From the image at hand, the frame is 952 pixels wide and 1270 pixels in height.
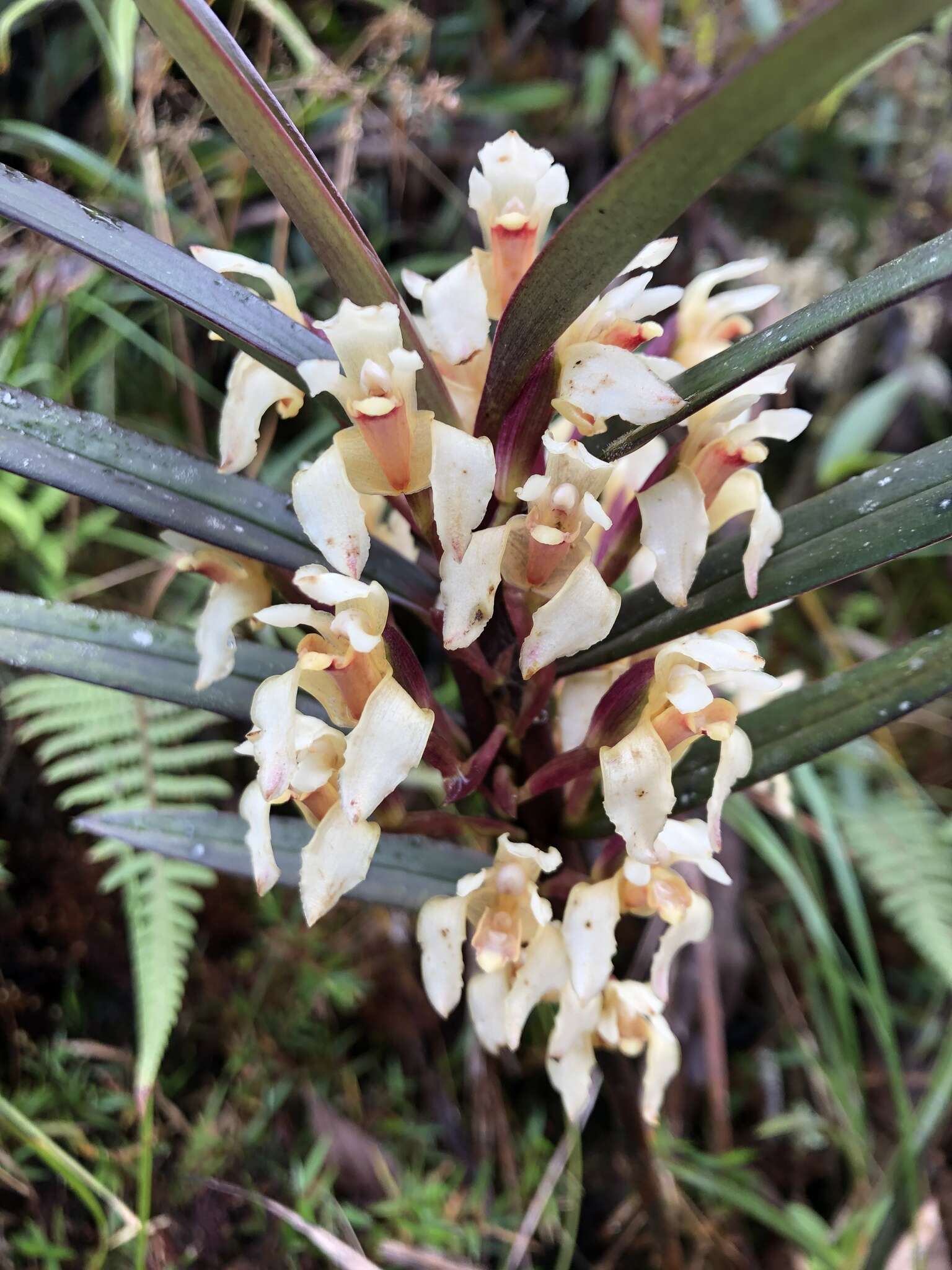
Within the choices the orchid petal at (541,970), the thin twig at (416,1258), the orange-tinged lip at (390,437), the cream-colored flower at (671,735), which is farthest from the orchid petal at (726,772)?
the thin twig at (416,1258)

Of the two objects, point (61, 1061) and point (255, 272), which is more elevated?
point (255, 272)

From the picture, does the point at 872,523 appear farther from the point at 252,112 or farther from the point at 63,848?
the point at 63,848

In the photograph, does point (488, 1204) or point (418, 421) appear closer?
point (418, 421)

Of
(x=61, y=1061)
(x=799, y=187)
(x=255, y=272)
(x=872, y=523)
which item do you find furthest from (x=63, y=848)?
(x=799, y=187)

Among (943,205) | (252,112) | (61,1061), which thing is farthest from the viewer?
(943,205)

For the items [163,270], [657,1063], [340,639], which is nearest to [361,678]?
[340,639]

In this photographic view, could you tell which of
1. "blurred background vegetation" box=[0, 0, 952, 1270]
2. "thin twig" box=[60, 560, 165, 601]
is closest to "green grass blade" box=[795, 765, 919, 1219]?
"blurred background vegetation" box=[0, 0, 952, 1270]

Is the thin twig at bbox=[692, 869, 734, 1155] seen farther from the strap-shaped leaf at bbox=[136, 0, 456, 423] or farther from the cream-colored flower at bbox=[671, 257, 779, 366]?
the strap-shaped leaf at bbox=[136, 0, 456, 423]
